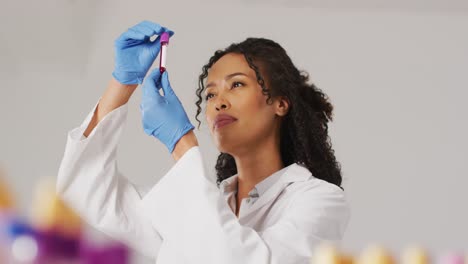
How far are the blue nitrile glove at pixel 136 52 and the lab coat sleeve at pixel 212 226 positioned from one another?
1.10 feet

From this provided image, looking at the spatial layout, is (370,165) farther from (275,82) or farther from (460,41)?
(275,82)

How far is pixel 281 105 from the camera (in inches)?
72.1

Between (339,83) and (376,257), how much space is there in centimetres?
257

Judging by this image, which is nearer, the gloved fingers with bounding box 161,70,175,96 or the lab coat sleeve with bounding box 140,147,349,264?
the lab coat sleeve with bounding box 140,147,349,264

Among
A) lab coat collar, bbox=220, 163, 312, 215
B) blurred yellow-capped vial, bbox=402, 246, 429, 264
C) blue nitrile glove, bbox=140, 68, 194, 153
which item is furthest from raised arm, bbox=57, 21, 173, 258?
blurred yellow-capped vial, bbox=402, 246, 429, 264

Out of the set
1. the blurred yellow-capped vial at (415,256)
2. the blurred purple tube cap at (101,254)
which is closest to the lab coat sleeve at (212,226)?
the blurred yellow-capped vial at (415,256)

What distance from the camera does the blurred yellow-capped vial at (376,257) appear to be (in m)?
0.67

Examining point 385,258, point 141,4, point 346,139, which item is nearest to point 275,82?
point 385,258

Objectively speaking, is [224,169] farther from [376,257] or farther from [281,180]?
[376,257]

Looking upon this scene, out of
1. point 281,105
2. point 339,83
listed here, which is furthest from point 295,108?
point 339,83

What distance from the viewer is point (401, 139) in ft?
10.4

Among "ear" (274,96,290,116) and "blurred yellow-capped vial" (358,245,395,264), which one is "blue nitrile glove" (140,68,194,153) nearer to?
"ear" (274,96,290,116)

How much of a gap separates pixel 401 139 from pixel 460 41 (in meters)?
0.50

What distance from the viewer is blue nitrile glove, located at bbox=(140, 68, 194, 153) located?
148 cm
